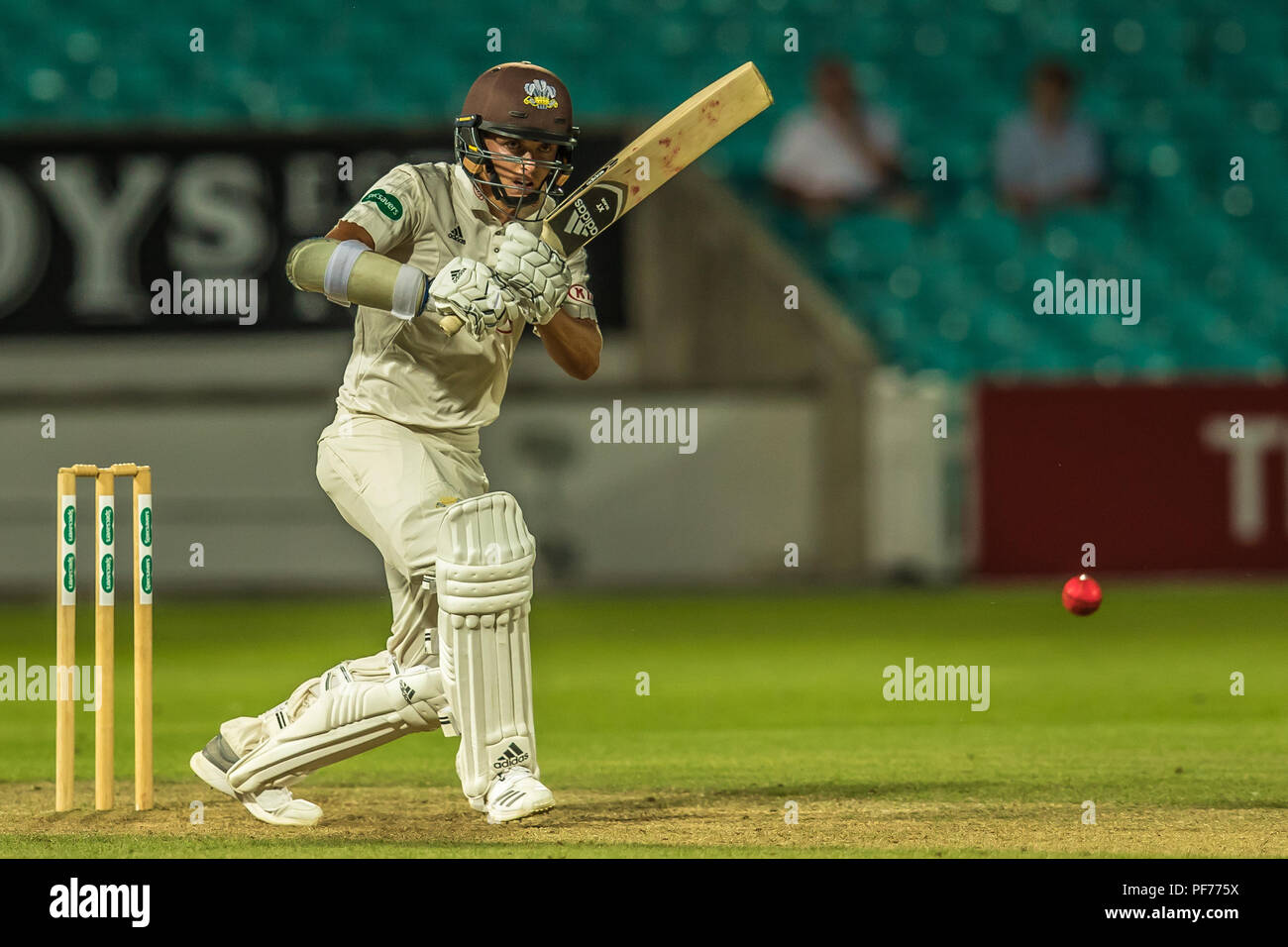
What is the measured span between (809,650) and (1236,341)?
17.7 ft

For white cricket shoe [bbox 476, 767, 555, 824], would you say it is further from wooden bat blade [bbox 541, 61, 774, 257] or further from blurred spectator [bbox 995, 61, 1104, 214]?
blurred spectator [bbox 995, 61, 1104, 214]

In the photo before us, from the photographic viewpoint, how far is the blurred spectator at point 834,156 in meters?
12.8

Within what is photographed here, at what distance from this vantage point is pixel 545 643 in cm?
923

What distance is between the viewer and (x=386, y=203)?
4.62 metres

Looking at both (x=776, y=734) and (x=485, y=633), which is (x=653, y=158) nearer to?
(x=485, y=633)

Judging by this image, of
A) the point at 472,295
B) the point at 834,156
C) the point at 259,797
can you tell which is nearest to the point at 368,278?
the point at 472,295

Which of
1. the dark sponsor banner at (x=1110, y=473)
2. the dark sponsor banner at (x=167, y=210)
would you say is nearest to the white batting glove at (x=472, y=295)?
the dark sponsor banner at (x=167, y=210)

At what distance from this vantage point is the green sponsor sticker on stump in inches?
181

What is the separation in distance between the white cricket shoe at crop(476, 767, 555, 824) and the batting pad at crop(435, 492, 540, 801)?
0.07 ft

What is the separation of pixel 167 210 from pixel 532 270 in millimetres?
6774

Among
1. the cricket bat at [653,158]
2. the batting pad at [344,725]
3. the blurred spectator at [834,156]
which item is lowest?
the batting pad at [344,725]
